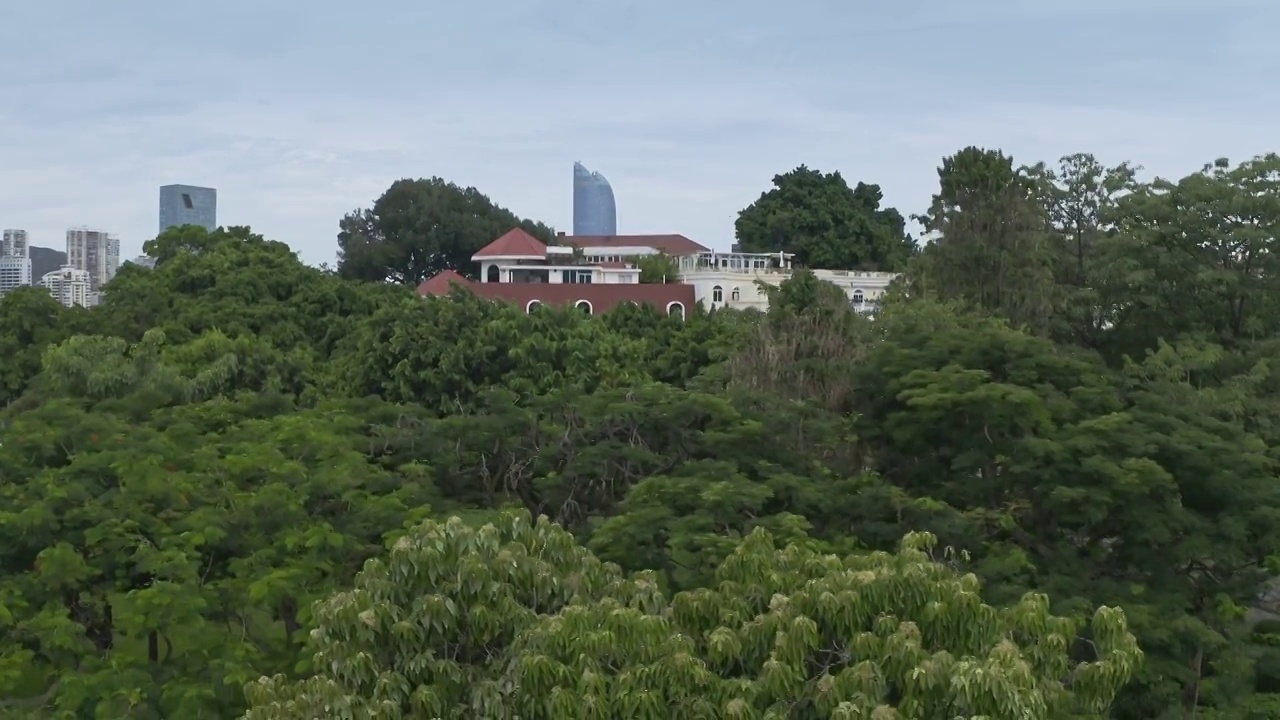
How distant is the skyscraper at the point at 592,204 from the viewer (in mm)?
95812

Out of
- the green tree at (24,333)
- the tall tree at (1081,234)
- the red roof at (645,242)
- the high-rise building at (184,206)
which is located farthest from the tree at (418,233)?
the tall tree at (1081,234)

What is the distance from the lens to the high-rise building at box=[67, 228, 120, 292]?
9050cm

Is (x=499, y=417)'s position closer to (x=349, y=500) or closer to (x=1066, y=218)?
(x=349, y=500)

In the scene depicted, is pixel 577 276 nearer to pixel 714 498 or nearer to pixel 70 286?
pixel 70 286

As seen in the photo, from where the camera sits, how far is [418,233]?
62.5 m

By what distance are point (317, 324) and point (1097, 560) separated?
2252cm

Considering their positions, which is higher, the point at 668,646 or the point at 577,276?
the point at 577,276

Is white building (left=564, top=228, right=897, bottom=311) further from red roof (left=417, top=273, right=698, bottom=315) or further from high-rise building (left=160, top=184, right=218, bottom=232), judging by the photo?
high-rise building (left=160, top=184, right=218, bottom=232)

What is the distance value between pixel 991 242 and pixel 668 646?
21469 mm

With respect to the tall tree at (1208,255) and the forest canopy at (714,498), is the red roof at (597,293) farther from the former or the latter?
the tall tree at (1208,255)

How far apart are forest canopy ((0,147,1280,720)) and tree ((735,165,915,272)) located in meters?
24.6

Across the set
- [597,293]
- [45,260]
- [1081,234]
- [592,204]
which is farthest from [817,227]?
[45,260]

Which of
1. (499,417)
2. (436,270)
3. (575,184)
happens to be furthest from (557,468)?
(575,184)

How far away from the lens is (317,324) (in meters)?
33.5
